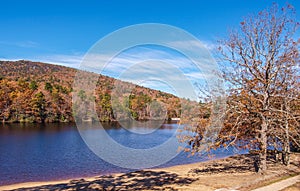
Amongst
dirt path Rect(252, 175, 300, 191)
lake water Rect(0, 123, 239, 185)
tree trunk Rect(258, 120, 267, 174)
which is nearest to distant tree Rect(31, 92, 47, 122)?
lake water Rect(0, 123, 239, 185)

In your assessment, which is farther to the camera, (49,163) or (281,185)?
(49,163)

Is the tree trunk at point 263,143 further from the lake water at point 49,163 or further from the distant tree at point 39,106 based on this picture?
the distant tree at point 39,106

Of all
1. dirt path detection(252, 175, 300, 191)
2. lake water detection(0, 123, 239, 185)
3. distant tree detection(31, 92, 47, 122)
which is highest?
distant tree detection(31, 92, 47, 122)

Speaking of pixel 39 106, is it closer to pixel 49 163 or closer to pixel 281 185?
pixel 49 163

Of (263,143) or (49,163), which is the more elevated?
(263,143)

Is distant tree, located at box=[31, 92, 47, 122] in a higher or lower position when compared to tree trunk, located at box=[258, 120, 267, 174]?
higher

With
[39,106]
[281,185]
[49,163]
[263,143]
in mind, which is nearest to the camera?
[281,185]

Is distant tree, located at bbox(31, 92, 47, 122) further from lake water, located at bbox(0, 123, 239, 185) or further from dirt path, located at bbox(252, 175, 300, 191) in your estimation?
dirt path, located at bbox(252, 175, 300, 191)

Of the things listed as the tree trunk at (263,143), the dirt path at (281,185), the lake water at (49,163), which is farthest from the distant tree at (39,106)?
the dirt path at (281,185)

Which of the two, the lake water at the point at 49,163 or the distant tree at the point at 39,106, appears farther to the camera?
the distant tree at the point at 39,106

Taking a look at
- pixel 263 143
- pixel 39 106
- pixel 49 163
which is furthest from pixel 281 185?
pixel 39 106

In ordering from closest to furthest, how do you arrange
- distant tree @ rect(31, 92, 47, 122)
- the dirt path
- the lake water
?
the dirt path
the lake water
distant tree @ rect(31, 92, 47, 122)

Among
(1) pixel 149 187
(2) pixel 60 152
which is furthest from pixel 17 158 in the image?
(1) pixel 149 187

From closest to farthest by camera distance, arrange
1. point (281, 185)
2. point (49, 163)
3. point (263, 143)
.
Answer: point (281, 185), point (263, 143), point (49, 163)
